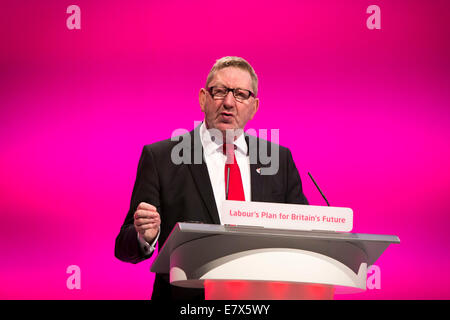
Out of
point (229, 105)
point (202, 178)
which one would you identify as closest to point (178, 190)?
point (202, 178)

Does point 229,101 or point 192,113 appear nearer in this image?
point 229,101

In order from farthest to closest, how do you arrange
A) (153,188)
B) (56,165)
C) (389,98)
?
(389,98) → (56,165) → (153,188)

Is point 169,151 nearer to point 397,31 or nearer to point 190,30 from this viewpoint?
point 190,30

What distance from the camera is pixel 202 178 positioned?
235 cm

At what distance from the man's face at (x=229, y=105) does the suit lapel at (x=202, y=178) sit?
0.12 m

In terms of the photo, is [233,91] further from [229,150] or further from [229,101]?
[229,150]

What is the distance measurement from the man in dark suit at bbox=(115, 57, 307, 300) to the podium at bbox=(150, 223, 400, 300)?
1.77 feet

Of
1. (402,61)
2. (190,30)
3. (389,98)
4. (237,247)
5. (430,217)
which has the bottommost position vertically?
(430,217)

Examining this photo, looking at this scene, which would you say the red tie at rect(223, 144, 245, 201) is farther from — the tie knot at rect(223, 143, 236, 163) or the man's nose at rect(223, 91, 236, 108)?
the man's nose at rect(223, 91, 236, 108)

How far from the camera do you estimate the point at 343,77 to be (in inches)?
140

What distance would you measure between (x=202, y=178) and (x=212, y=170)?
0.12 m

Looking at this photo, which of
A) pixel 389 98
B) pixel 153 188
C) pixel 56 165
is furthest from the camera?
pixel 389 98

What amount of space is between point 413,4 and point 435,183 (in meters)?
1.10
